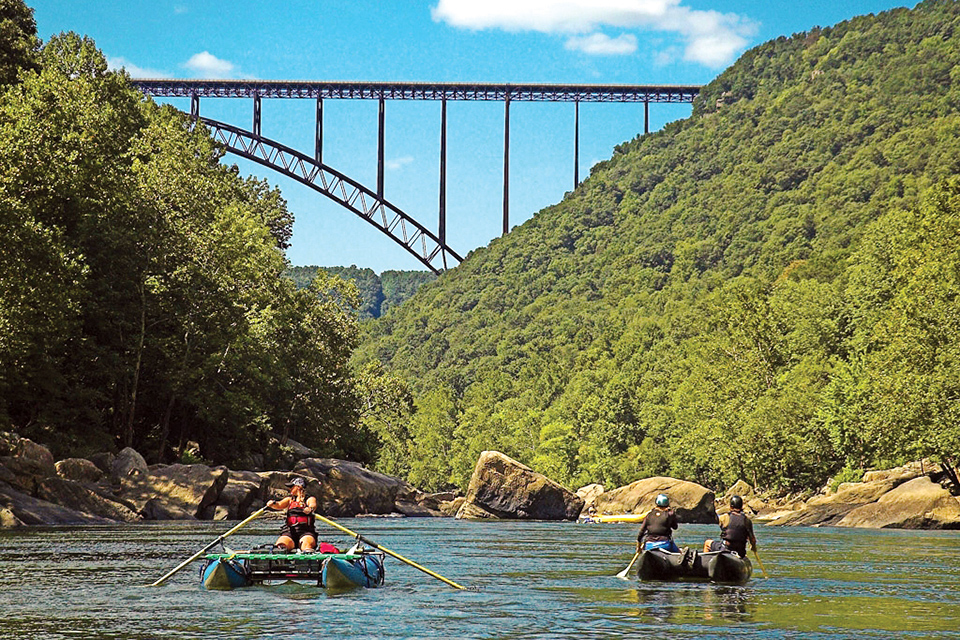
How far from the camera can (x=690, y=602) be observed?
747 inches

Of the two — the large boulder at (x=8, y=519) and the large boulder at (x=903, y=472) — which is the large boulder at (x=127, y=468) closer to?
the large boulder at (x=8, y=519)

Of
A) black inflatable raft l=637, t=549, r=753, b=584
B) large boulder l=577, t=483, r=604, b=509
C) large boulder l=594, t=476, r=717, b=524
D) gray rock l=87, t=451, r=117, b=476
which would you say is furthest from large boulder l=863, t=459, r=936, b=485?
black inflatable raft l=637, t=549, r=753, b=584

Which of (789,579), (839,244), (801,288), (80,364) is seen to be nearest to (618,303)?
(839,244)

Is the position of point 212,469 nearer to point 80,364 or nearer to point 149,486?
point 149,486

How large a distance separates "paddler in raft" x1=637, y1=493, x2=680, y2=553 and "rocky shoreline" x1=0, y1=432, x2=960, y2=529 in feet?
62.4

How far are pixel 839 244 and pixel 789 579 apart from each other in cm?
8959

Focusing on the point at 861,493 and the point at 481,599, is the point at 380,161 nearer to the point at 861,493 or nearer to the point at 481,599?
the point at 861,493

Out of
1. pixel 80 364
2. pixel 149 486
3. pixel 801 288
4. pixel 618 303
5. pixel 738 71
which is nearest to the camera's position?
pixel 149 486

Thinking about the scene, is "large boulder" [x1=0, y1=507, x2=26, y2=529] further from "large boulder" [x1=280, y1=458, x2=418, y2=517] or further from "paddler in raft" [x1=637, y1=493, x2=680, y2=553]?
"large boulder" [x1=280, y1=458, x2=418, y2=517]

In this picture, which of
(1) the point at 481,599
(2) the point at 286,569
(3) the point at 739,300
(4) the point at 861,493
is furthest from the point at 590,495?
(2) the point at 286,569

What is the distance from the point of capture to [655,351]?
112 metres

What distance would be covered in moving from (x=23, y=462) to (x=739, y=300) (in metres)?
61.7

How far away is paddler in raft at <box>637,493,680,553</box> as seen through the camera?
882 inches

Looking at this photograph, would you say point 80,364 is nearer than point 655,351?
Yes
